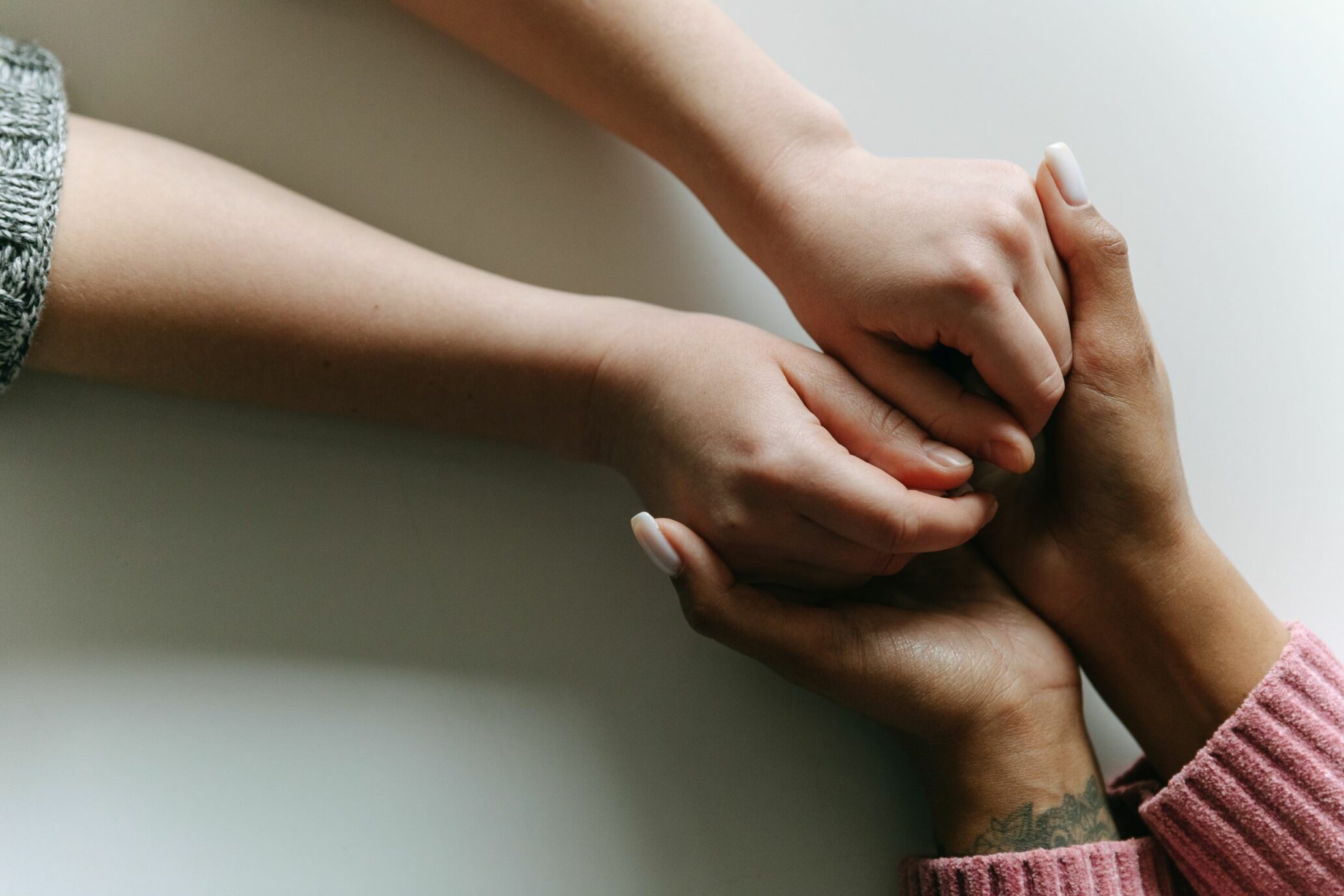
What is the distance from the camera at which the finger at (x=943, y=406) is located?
2.04 ft

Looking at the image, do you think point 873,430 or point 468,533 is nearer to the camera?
point 873,430

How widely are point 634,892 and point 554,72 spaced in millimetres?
688

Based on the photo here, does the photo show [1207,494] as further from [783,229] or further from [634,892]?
[634,892]

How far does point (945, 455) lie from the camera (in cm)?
62

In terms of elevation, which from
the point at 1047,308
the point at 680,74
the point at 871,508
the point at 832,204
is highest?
the point at 680,74

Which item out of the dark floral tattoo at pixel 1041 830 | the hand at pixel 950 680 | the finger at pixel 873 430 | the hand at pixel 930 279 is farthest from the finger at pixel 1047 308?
the dark floral tattoo at pixel 1041 830

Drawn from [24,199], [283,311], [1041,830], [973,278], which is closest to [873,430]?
[973,278]

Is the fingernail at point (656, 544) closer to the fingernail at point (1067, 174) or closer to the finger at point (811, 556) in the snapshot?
the finger at point (811, 556)

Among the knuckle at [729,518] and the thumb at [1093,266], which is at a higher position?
the thumb at [1093,266]

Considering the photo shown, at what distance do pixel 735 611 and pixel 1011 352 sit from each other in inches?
10.6

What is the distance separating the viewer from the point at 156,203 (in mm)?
605

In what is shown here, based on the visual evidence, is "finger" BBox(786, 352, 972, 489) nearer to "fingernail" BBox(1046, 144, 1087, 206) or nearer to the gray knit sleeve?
"fingernail" BBox(1046, 144, 1087, 206)

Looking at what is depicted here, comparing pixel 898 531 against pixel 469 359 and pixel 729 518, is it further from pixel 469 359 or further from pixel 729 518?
pixel 469 359

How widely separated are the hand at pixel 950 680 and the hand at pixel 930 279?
0.50 ft
